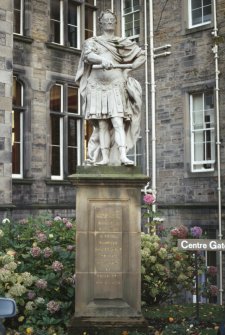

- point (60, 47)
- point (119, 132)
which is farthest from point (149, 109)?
point (119, 132)

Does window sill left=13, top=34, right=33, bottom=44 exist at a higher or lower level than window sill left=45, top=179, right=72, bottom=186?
higher

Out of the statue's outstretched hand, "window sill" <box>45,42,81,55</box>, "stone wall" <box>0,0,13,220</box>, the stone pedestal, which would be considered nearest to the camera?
the stone pedestal

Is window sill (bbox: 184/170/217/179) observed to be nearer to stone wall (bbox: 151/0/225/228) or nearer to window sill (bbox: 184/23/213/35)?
stone wall (bbox: 151/0/225/228)

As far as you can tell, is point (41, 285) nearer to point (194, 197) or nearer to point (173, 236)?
point (173, 236)

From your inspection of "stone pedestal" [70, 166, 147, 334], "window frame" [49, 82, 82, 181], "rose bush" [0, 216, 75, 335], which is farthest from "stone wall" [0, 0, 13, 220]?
"stone pedestal" [70, 166, 147, 334]

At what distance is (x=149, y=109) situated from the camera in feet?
59.8

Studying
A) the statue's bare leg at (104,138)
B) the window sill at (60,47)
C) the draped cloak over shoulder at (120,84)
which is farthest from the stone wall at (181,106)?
the statue's bare leg at (104,138)

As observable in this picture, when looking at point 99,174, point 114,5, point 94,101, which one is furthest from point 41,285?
point 114,5

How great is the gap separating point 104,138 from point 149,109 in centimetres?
988

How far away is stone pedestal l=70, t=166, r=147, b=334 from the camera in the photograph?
8039 mm

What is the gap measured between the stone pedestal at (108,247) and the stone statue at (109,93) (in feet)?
1.28

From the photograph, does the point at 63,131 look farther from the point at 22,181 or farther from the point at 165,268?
the point at 165,268

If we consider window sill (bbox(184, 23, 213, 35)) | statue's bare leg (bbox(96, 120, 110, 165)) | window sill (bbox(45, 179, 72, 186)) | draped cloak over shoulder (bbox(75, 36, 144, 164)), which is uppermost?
window sill (bbox(184, 23, 213, 35))

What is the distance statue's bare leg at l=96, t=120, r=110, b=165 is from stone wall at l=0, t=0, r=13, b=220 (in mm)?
7145
